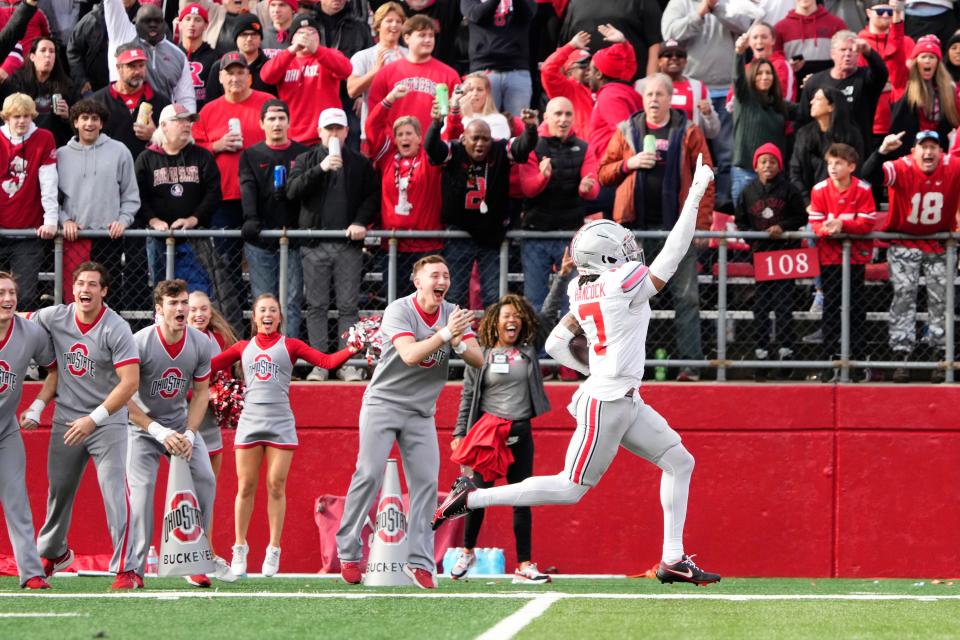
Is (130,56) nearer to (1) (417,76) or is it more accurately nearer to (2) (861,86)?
(1) (417,76)

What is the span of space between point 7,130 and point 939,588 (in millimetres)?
7695

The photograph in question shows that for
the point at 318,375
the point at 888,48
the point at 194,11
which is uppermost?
the point at 194,11

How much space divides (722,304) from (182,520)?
4.33 meters

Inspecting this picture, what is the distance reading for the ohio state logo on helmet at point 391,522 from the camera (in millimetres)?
10430

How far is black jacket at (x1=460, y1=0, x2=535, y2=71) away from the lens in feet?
44.7

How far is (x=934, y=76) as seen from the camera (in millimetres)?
12922

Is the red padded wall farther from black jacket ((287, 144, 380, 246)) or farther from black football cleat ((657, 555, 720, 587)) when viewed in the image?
black football cleat ((657, 555, 720, 587))

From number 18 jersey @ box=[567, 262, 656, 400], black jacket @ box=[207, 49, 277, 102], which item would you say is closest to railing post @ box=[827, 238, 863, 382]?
number 18 jersey @ box=[567, 262, 656, 400]

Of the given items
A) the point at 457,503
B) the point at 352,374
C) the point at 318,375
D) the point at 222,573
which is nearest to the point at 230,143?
the point at 318,375

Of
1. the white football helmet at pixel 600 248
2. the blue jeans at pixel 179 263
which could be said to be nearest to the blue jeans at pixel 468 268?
the blue jeans at pixel 179 263

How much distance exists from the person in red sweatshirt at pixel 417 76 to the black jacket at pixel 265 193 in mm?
1280

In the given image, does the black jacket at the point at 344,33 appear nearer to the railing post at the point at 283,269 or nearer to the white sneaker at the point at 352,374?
the railing post at the point at 283,269

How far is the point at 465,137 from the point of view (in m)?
11.6

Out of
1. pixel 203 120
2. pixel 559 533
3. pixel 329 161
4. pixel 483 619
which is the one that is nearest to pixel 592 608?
pixel 483 619
